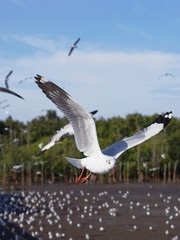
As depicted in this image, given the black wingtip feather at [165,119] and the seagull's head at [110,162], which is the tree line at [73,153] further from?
the seagull's head at [110,162]

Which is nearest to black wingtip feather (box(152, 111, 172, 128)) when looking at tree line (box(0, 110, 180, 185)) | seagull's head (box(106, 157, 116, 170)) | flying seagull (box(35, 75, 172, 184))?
flying seagull (box(35, 75, 172, 184))

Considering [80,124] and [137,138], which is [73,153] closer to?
[137,138]

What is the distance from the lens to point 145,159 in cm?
4509

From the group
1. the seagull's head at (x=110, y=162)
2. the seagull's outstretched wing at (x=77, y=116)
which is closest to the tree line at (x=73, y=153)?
the seagull's outstretched wing at (x=77, y=116)

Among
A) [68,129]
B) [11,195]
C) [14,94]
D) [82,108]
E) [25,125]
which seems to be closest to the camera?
[82,108]

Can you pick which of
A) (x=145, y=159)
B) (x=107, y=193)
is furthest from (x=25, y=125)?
(x=107, y=193)

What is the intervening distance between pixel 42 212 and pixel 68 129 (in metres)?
20.4

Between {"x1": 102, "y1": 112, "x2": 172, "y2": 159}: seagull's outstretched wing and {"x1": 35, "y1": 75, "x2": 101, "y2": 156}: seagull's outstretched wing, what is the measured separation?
0.48 metres

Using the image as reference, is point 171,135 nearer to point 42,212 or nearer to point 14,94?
point 42,212

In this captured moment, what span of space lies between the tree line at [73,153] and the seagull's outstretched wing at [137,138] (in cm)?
3244

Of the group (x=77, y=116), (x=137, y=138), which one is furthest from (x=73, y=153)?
(x=77, y=116)

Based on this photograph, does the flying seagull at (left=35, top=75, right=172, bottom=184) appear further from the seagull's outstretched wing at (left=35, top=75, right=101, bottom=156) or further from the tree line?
the tree line

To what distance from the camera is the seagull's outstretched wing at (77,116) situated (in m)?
6.36

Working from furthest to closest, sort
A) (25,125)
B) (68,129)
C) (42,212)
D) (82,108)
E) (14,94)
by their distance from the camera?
(25,125) < (42,212) < (68,129) < (14,94) < (82,108)
